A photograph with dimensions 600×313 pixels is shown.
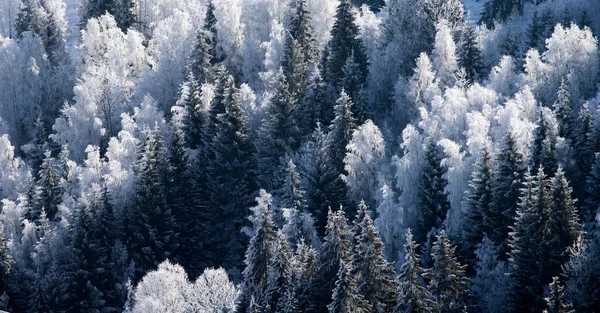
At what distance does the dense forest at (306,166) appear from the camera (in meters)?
48.1

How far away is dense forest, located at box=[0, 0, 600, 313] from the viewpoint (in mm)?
48094

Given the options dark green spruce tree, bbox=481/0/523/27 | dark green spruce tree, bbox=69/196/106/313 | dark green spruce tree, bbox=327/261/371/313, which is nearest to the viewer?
dark green spruce tree, bbox=327/261/371/313

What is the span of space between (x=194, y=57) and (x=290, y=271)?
118 feet

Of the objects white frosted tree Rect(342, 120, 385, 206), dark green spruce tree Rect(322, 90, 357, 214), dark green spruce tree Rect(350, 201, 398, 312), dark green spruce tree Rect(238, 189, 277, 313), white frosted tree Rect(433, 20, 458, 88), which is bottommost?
dark green spruce tree Rect(350, 201, 398, 312)

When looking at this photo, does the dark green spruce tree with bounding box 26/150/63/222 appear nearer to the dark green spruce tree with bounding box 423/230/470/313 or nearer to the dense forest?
the dense forest

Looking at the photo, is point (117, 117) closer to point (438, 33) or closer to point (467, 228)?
point (438, 33)

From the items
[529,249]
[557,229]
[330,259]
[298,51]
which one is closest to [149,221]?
[330,259]

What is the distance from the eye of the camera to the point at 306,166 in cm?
6284

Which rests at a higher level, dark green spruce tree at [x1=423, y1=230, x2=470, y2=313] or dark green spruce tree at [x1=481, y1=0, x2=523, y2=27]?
dark green spruce tree at [x1=481, y1=0, x2=523, y2=27]

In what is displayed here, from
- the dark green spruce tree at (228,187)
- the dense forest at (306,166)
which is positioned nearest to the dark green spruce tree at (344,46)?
the dense forest at (306,166)

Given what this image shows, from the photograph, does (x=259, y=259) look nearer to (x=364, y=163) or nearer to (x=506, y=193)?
(x=364, y=163)

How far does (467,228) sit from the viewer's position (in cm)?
5509

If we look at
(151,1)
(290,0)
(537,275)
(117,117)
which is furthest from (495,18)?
(537,275)

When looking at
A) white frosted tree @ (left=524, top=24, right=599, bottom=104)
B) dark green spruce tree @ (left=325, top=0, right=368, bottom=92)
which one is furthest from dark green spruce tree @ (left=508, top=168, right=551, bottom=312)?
dark green spruce tree @ (left=325, top=0, right=368, bottom=92)
